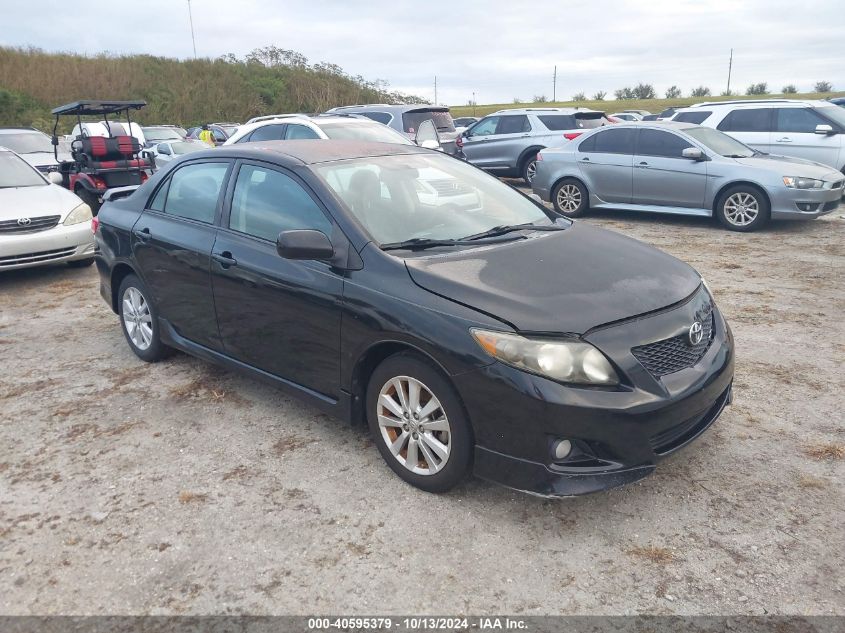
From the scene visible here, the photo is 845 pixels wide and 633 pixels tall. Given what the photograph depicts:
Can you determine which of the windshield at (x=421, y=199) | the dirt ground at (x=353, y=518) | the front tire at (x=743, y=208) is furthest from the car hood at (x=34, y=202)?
the front tire at (x=743, y=208)

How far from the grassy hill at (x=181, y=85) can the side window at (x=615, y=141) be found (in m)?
28.8

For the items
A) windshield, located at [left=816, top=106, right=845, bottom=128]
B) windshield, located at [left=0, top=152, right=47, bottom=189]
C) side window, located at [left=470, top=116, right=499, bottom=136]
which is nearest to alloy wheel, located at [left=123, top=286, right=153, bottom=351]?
windshield, located at [left=0, top=152, right=47, bottom=189]

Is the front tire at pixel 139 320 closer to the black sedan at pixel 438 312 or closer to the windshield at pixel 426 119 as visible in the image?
the black sedan at pixel 438 312

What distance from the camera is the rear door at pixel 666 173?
10.2 m

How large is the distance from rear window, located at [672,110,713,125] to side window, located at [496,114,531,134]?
9.97ft

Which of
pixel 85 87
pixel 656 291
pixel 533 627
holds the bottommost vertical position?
pixel 533 627

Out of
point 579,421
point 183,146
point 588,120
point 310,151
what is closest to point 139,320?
point 310,151

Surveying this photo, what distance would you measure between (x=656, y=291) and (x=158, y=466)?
9.03ft

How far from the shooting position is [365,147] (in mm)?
4461

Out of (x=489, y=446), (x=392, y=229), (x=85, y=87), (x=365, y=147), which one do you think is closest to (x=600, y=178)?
(x=365, y=147)

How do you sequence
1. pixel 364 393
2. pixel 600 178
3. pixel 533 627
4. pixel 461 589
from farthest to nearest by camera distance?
pixel 600 178 < pixel 364 393 < pixel 461 589 < pixel 533 627

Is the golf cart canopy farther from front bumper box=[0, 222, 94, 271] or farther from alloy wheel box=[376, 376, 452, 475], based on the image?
alloy wheel box=[376, 376, 452, 475]

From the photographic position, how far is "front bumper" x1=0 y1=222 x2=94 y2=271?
24.2 ft

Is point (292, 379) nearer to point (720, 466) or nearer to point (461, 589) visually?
point (461, 589)
